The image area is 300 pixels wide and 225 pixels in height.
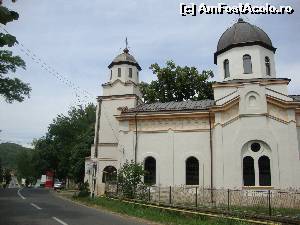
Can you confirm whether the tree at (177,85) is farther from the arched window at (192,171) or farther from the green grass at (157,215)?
the green grass at (157,215)

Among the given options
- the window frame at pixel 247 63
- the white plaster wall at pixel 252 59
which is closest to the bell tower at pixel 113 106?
the white plaster wall at pixel 252 59

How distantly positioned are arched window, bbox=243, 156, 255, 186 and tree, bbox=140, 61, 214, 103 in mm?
16639

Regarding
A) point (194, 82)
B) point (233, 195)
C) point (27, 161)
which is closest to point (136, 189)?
point (233, 195)

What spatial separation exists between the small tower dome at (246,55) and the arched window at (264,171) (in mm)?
6573

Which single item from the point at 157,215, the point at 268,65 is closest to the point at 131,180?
the point at 157,215

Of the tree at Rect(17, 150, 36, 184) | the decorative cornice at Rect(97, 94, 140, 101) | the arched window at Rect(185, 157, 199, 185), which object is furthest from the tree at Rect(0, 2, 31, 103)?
the tree at Rect(17, 150, 36, 184)

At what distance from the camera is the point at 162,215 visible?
16.2m

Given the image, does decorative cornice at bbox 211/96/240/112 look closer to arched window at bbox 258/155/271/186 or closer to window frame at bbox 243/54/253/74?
window frame at bbox 243/54/253/74

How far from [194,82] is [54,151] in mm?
26816

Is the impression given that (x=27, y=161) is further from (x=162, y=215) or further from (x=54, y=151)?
(x=162, y=215)

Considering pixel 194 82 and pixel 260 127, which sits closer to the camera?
pixel 260 127

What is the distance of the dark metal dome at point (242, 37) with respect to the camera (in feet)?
88.9

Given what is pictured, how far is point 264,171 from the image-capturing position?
23234 mm

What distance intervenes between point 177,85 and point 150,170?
15.6 metres
